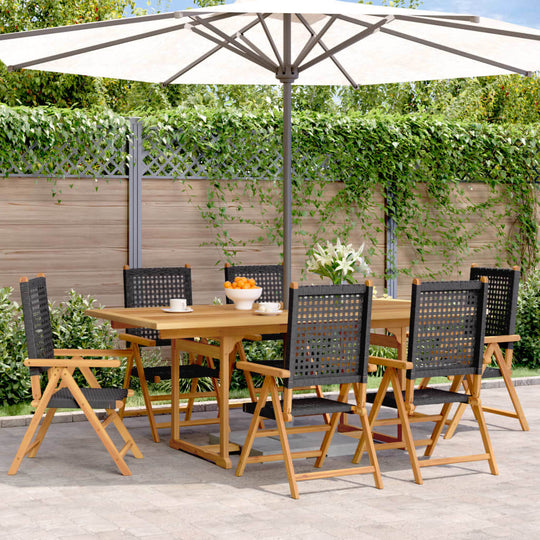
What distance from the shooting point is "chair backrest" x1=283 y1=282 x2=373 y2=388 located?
471 centimetres

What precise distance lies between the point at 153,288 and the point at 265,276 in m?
0.91

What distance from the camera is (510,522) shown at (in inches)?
166

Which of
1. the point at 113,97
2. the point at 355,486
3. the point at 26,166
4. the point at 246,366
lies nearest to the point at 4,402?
the point at 26,166

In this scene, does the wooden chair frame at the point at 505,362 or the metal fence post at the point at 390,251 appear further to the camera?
the metal fence post at the point at 390,251

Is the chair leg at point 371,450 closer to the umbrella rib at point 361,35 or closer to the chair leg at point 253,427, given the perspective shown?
the chair leg at point 253,427

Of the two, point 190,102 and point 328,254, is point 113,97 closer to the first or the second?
point 190,102

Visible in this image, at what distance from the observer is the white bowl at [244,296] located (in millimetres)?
5855

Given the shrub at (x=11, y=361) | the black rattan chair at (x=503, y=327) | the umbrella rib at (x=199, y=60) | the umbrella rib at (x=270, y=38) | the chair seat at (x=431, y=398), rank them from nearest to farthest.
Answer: the chair seat at (x=431, y=398) → the umbrella rib at (x=270, y=38) → the umbrella rib at (x=199, y=60) → the black rattan chair at (x=503, y=327) → the shrub at (x=11, y=361)

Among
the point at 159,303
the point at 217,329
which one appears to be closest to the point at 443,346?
the point at 217,329

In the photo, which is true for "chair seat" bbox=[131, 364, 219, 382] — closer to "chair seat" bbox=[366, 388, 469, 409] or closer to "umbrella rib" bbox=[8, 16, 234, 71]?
"chair seat" bbox=[366, 388, 469, 409]

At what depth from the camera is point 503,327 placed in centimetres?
638

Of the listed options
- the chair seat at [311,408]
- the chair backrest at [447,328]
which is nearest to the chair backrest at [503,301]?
the chair backrest at [447,328]

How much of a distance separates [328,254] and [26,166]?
8.87 feet

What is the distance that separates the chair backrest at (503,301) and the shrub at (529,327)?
2406 millimetres
